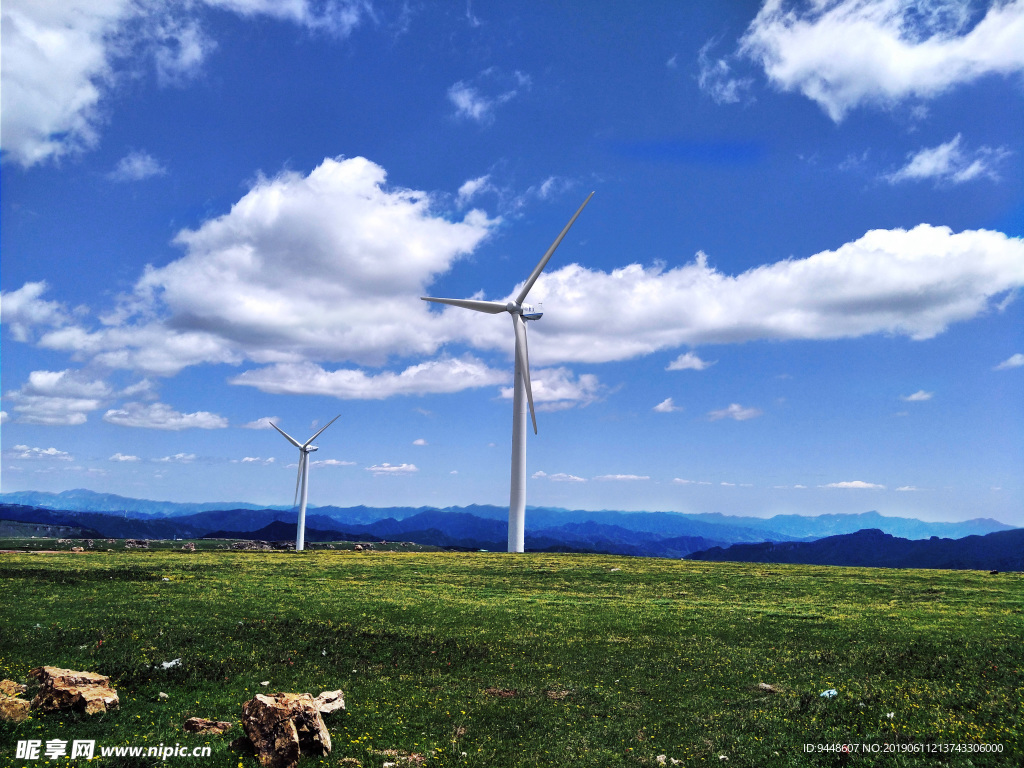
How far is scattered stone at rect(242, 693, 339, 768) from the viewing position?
17.3m

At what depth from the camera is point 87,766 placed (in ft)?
54.0

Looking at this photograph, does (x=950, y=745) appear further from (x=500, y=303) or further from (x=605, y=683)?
(x=500, y=303)

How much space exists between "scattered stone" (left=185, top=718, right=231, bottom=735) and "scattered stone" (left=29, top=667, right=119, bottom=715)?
3293 millimetres

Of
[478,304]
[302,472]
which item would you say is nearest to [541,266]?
[478,304]

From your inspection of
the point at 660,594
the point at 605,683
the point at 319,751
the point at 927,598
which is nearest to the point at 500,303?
the point at 660,594

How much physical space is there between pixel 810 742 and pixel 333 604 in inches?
1333

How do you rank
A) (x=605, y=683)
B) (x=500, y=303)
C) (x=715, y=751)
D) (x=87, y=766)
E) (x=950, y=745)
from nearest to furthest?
(x=87, y=766) → (x=950, y=745) → (x=715, y=751) → (x=605, y=683) → (x=500, y=303)

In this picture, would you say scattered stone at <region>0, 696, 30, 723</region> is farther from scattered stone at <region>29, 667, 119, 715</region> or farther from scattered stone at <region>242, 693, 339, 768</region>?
scattered stone at <region>242, 693, 339, 768</region>

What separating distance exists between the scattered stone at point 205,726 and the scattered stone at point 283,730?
2107 millimetres

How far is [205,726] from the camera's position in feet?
63.6

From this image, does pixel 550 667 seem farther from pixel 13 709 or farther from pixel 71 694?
pixel 13 709

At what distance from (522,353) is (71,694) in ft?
303

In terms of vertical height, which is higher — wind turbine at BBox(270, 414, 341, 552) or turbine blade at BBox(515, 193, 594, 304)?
turbine blade at BBox(515, 193, 594, 304)

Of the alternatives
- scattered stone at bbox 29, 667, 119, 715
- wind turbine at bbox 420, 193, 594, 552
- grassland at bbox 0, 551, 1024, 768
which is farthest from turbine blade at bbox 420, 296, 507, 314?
scattered stone at bbox 29, 667, 119, 715
